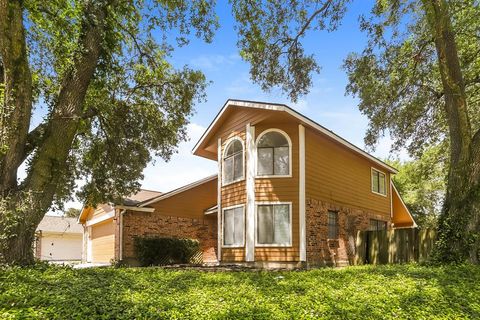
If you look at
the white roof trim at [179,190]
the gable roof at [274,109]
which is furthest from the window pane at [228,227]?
the white roof trim at [179,190]

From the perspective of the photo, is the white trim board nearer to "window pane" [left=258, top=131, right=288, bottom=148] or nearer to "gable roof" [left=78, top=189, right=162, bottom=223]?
"window pane" [left=258, top=131, right=288, bottom=148]

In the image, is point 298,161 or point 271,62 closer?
point 271,62

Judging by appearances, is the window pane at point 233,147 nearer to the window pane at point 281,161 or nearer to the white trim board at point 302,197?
the window pane at point 281,161

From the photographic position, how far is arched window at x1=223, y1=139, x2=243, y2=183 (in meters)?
15.2

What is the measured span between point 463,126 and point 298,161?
231 inches

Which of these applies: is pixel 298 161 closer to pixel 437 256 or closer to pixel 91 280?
pixel 437 256

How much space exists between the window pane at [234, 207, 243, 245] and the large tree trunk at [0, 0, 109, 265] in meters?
7.52

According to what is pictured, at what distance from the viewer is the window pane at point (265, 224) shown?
44.7ft

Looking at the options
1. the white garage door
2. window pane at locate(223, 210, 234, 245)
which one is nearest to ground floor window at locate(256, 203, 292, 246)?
window pane at locate(223, 210, 234, 245)

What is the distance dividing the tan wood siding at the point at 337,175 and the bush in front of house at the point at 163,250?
22.9 ft

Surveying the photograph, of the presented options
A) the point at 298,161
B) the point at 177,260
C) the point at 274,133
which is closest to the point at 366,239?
the point at 298,161

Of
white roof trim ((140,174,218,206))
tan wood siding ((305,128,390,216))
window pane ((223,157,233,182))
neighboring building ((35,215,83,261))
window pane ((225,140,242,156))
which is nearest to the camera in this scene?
tan wood siding ((305,128,390,216))

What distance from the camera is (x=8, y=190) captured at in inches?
297

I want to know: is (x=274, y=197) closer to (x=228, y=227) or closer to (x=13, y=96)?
(x=228, y=227)
